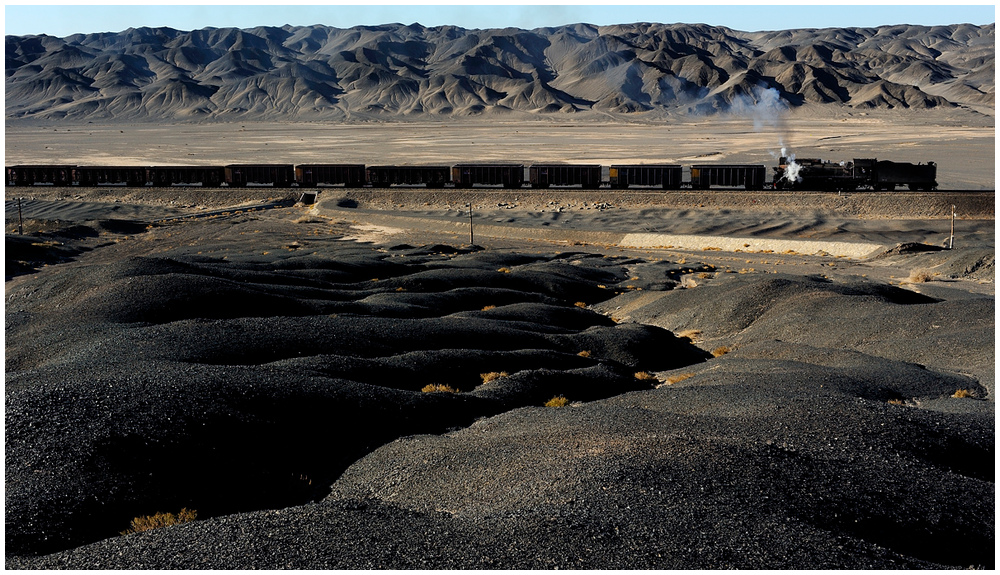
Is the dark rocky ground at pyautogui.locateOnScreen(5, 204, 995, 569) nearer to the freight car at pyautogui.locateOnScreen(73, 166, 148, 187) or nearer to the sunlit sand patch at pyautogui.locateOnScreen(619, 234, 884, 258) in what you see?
the sunlit sand patch at pyautogui.locateOnScreen(619, 234, 884, 258)

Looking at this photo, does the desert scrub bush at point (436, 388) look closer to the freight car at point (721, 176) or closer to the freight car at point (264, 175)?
the freight car at point (721, 176)

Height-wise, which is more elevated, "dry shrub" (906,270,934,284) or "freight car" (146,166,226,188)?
"freight car" (146,166,226,188)

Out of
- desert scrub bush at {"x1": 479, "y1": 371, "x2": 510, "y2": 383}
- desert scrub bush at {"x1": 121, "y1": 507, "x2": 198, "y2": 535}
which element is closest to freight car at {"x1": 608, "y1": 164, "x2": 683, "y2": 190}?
desert scrub bush at {"x1": 479, "y1": 371, "x2": 510, "y2": 383}

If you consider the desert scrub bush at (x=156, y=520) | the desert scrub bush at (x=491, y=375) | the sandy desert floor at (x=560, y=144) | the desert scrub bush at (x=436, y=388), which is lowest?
the desert scrub bush at (x=491, y=375)

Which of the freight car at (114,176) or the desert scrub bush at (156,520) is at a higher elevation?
the freight car at (114,176)

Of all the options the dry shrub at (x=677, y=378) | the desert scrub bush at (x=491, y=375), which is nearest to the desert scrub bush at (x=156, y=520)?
the desert scrub bush at (x=491, y=375)

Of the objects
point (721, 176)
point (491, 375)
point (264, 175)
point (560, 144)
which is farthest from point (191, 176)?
point (560, 144)

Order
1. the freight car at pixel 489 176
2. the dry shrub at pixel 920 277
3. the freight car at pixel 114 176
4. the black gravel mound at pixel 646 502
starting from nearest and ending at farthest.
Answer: the black gravel mound at pixel 646 502 < the dry shrub at pixel 920 277 < the freight car at pixel 489 176 < the freight car at pixel 114 176

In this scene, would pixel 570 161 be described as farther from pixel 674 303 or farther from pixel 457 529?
pixel 457 529
